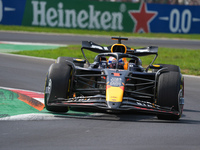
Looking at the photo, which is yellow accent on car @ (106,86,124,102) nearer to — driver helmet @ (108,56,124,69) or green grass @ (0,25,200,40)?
driver helmet @ (108,56,124,69)

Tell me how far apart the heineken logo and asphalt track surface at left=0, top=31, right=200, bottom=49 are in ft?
6.93

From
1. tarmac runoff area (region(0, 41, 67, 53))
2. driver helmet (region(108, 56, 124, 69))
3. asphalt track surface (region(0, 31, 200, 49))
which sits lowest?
tarmac runoff area (region(0, 41, 67, 53))

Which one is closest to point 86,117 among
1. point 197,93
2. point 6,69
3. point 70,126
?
point 70,126

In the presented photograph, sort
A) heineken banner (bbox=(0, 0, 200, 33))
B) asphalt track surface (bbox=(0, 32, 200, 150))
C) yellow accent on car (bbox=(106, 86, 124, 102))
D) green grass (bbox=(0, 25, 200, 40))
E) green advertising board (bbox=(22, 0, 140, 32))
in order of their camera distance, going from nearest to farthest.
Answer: asphalt track surface (bbox=(0, 32, 200, 150)) < yellow accent on car (bbox=(106, 86, 124, 102)) < green grass (bbox=(0, 25, 200, 40)) < heineken banner (bbox=(0, 0, 200, 33)) < green advertising board (bbox=(22, 0, 140, 32))

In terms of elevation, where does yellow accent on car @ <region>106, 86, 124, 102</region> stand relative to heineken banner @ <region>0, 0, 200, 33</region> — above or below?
below

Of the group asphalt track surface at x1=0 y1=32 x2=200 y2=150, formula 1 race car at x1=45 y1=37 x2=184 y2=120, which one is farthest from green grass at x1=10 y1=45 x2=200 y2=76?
asphalt track surface at x1=0 y1=32 x2=200 y2=150

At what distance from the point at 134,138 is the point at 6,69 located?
319 inches

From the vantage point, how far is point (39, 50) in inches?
763

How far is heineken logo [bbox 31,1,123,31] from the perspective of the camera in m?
28.7

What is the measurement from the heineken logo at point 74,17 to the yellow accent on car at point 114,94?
70.2 ft


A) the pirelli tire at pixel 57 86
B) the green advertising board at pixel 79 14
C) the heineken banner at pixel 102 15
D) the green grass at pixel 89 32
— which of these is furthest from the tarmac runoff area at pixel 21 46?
the pirelli tire at pixel 57 86

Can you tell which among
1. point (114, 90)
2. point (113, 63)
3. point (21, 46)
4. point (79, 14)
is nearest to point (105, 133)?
point (114, 90)

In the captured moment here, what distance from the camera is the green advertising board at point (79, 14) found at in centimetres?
2856

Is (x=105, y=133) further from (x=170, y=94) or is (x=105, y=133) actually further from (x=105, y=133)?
(x=170, y=94)
